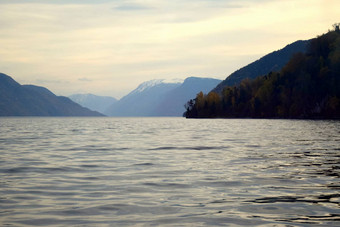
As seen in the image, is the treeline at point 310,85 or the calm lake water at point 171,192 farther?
the treeline at point 310,85

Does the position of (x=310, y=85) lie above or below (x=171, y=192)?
above

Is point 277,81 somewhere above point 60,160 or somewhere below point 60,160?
above

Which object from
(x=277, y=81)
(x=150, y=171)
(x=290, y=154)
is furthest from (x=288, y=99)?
(x=150, y=171)

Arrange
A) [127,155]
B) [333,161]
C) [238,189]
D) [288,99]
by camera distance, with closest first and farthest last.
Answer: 1. [238,189]
2. [333,161]
3. [127,155]
4. [288,99]

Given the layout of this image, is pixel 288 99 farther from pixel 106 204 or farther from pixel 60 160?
pixel 106 204

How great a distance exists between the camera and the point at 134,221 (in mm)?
10188

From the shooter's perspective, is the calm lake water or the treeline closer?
the calm lake water

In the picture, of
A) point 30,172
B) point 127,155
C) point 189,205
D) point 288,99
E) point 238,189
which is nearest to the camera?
point 189,205

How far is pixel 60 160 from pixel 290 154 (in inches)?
559

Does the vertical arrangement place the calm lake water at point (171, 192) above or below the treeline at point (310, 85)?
below

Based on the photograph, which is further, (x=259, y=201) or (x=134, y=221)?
(x=259, y=201)

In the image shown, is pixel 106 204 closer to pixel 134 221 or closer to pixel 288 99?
pixel 134 221

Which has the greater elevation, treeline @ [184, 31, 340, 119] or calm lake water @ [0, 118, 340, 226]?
treeline @ [184, 31, 340, 119]

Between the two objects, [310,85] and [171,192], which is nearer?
[171,192]
